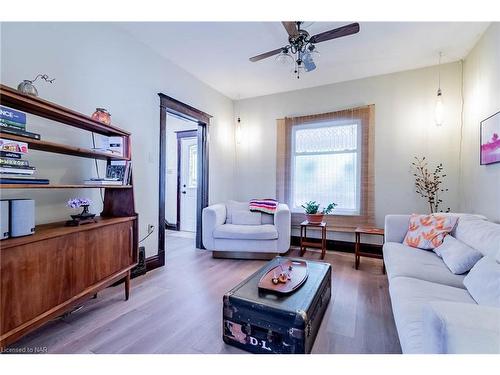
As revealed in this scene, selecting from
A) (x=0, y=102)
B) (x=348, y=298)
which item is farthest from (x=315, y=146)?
(x=0, y=102)

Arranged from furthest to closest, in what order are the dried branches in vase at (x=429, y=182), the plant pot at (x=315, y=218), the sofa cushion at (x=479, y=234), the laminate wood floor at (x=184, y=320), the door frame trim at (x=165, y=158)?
1. the plant pot at (x=315, y=218)
2. the dried branches in vase at (x=429, y=182)
3. the door frame trim at (x=165, y=158)
4. the sofa cushion at (x=479, y=234)
5. the laminate wood floor at (x=184, y=320)

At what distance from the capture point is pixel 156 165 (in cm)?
293

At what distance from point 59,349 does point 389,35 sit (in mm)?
3827

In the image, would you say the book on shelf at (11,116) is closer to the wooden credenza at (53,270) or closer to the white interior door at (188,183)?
the wooden credenza at (53,270)

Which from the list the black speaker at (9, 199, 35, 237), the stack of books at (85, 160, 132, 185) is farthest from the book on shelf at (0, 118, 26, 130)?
the stack of books at (85, 160, 132, 185)

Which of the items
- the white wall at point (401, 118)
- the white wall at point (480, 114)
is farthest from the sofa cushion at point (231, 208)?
the white wall at point (480, 114)

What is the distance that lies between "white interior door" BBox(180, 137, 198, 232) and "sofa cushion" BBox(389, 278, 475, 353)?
418 centimetres

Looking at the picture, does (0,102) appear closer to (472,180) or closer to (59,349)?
(59,349)

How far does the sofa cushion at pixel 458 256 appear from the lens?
5.34 feet

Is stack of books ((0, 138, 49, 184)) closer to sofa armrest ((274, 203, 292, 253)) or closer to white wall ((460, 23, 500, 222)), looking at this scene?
sofa armrest ((274, 203, 292, 253))

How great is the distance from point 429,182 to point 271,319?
3012mm

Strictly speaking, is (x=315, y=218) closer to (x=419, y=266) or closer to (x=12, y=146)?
(x=419, y=266)

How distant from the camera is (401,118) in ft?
10.8

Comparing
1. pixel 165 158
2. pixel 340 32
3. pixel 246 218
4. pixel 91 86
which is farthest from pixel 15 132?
pixel 246 218
